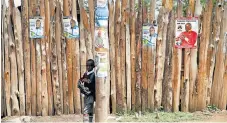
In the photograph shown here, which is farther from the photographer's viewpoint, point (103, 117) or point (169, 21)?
point (169, 21)

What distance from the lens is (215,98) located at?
27.5ft

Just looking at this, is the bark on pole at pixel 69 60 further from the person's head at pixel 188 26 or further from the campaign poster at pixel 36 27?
the person's head at pixel 188 26

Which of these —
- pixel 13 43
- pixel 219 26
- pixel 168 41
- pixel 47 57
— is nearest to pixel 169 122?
pixel 168 41

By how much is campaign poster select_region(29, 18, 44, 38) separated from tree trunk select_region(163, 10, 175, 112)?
2235 mm

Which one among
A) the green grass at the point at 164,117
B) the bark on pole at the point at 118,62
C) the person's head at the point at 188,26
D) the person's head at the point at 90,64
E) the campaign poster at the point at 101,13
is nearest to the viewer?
the campaign poster at the point at 101,13

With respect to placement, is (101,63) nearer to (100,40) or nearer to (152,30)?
(100,40)

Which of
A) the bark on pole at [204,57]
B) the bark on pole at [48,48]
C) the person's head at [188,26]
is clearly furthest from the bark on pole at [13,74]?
the bark on pole at [204,57]

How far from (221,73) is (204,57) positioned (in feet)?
1.43

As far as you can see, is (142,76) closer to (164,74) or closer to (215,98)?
(164,74)

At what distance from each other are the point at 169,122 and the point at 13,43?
3064 millimetres

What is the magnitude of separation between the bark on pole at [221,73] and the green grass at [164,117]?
0.56 m

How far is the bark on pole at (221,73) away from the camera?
8164 millimetres

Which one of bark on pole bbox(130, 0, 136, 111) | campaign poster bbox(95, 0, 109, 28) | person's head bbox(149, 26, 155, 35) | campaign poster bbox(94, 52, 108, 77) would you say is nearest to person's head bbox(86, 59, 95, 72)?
campaign poster bbox(94, 52, 108, 77)

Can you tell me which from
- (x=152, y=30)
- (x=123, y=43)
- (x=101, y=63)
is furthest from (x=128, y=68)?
(x=101, y=63)
